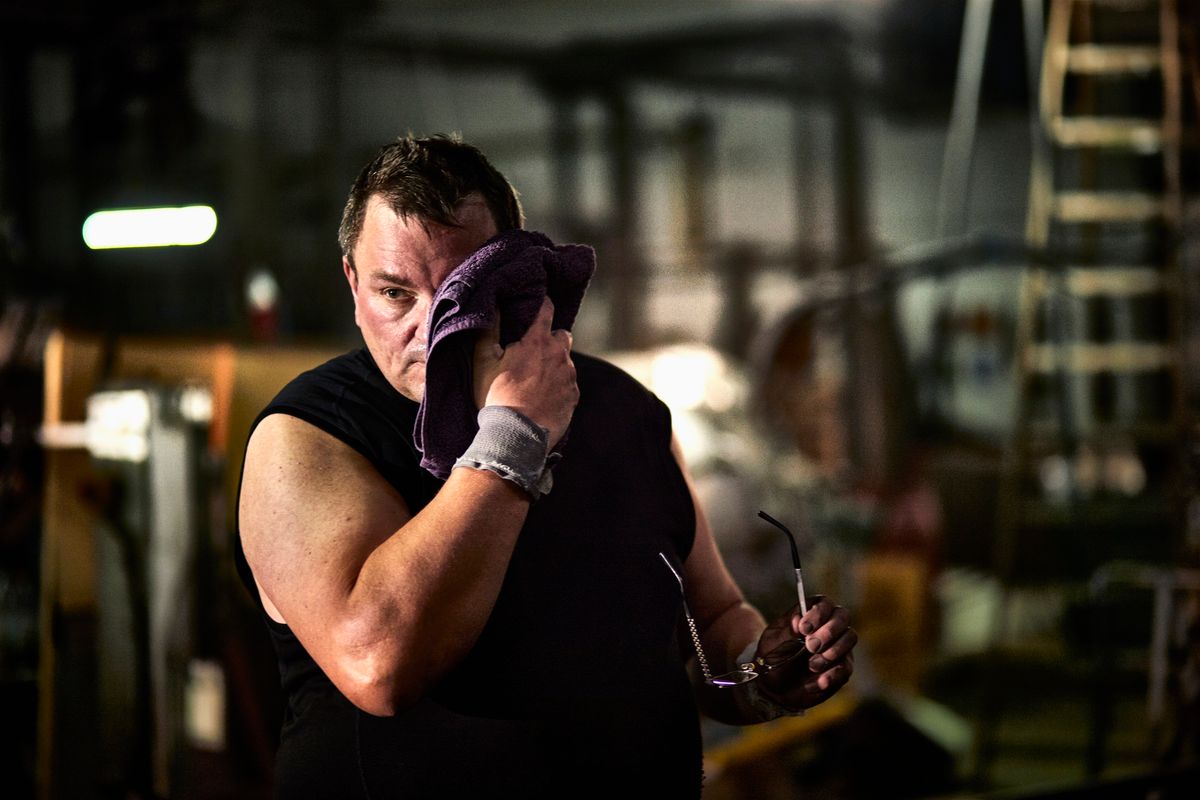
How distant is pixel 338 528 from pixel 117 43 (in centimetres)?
181

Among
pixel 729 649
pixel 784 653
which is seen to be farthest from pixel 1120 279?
pixel 784 653

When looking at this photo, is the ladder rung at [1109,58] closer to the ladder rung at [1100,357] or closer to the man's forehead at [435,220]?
the ladder rung at [1100,357]

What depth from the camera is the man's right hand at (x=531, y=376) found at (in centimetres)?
97

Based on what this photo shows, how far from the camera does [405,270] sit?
41.7 inches

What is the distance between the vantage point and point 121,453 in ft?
7.10

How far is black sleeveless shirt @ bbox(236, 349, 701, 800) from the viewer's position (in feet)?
3.52

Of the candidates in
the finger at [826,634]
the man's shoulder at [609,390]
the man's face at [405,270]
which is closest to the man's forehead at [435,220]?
the man's face at [405,270]

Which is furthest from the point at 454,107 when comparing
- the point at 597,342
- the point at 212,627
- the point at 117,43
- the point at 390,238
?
the point at 390,238

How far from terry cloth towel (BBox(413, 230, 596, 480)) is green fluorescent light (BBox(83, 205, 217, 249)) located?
132cm

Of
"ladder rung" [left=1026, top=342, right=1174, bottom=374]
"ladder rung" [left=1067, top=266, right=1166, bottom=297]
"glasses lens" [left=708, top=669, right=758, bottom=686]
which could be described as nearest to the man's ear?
"glasses lens" [left=708, top=669, right=758, bottom=686]

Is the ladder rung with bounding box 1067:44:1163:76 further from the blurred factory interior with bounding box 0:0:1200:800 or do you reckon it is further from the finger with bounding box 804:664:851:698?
the finger with bounding box 804:664:851:698

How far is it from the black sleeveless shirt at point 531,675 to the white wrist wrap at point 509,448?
0.15 m

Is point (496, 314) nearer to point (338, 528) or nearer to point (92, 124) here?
point (338, 528)

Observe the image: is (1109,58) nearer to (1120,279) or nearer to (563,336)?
(1120,279)
